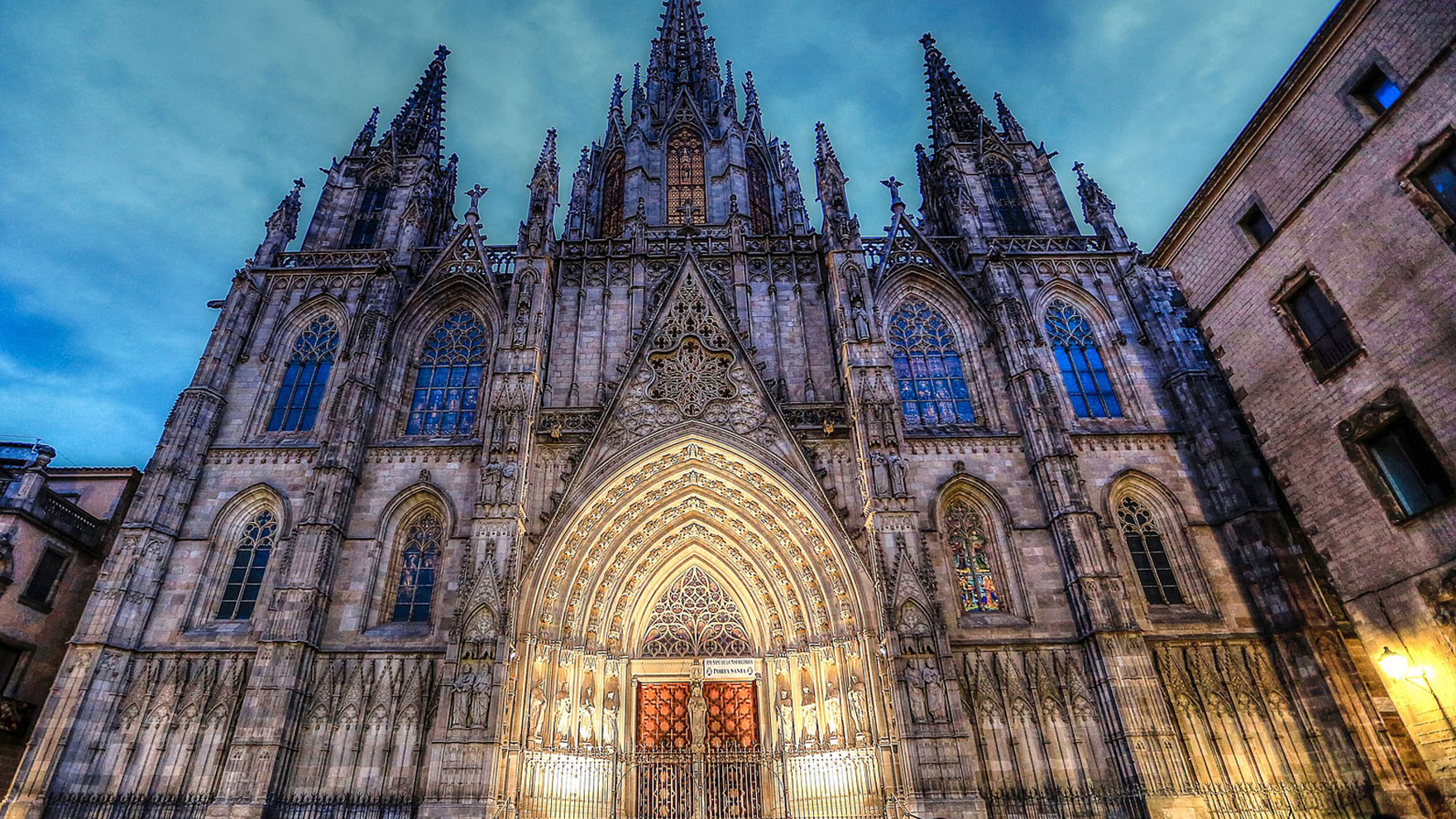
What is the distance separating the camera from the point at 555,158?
71.4 ft

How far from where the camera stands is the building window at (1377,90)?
40.7ft

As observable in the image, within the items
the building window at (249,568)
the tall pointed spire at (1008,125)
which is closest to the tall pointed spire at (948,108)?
the tall pointed spire at (1008,125)

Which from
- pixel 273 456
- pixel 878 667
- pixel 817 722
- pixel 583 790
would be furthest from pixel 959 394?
pixel 273 456

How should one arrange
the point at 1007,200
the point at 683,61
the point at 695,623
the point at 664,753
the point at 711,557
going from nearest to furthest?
the point at 664,753, the point at 695,623, the point at 711,557, the point at 1007,200, the point at 683,61

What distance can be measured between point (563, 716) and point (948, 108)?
80.8ft

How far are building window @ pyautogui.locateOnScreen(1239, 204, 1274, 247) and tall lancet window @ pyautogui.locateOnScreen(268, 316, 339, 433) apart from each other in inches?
901

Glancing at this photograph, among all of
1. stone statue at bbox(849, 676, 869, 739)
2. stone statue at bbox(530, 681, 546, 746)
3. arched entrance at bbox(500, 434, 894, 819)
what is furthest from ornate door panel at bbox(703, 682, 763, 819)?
stone statue at bbox(530, 681, 546, 746)

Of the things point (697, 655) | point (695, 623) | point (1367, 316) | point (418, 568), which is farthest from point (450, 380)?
point (1367, 316)

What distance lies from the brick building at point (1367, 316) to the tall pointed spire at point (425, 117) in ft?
81.3

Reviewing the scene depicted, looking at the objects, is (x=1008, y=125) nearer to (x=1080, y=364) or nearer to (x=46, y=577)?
(x=1080, y=364)

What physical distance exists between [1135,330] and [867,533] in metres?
10.7

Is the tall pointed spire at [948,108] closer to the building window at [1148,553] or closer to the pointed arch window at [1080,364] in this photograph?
the pointed arch window at [1080,364]

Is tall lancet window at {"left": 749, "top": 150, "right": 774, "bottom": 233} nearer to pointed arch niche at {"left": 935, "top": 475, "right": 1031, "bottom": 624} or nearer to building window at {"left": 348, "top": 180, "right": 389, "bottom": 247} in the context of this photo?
pointed arch niche at {"left": 935, "top": 475, "right": 1031, "bottom": 624}

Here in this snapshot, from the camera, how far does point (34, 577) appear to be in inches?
637
